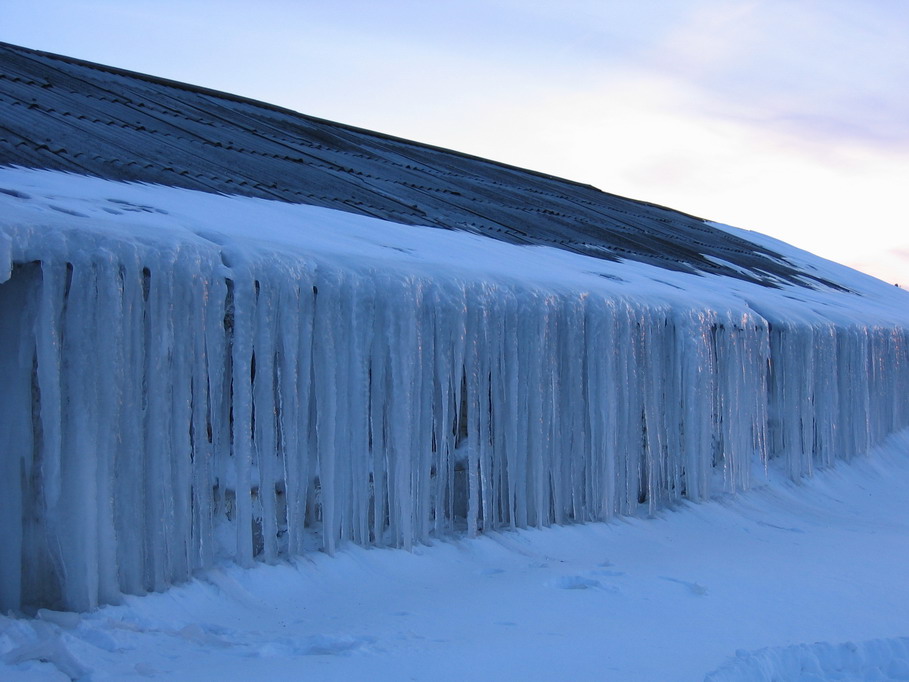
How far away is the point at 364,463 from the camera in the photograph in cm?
416

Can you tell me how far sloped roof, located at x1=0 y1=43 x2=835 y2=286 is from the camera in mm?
5457

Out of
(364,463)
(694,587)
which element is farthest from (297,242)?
(694,587)

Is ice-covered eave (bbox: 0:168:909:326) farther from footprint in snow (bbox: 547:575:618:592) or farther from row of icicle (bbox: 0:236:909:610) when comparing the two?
footprint in snow (bbox: 547:575:618:592)

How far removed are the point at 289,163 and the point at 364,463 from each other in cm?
343

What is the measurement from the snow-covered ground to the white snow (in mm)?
15

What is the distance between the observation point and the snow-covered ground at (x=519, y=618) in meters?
3.04

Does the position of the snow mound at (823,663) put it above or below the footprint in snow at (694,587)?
below

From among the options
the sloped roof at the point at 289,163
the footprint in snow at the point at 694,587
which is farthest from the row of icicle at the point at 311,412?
the sloped roof at the point at 289,163

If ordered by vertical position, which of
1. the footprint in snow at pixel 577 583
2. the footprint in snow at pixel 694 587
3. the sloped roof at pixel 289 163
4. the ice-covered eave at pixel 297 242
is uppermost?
the sloped roof at pixel 289 163

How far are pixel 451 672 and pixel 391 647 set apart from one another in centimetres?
26

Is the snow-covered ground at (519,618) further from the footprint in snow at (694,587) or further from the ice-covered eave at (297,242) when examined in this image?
the ice-covered eave at (297,242)

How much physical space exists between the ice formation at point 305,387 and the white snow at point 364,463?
13mm

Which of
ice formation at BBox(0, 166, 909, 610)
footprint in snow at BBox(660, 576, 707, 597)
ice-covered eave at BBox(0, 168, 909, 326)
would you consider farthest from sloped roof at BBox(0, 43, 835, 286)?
footprint in snow at BBox(660, 576, 707, 597)

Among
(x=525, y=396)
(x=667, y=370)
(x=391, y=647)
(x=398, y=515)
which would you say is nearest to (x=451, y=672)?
(x=391, y=647)
